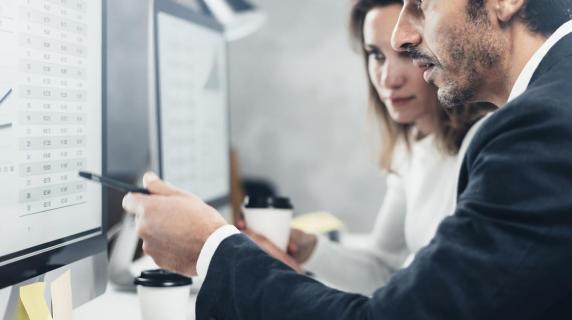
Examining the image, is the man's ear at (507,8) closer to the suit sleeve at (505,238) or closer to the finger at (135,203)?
the suit sleeve at (505,238)

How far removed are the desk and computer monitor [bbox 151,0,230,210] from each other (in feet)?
0.69

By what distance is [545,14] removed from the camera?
30.2 inches

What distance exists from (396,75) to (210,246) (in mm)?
733

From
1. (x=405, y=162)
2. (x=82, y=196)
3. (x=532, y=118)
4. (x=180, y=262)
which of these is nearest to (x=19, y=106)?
(x=82, y=196)

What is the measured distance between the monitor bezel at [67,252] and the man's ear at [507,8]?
1.64 feet

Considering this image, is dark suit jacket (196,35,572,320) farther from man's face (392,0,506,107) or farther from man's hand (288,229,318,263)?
man's hand (288,229,318,263)

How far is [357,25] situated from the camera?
1479mm

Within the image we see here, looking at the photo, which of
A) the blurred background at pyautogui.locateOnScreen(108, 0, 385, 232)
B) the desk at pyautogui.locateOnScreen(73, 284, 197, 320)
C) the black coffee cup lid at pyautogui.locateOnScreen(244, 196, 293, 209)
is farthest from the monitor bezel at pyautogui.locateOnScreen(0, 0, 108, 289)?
the blurred background at pyautogui.locateOnScreen(108, 0, 385, 232)

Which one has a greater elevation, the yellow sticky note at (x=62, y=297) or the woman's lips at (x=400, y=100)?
the woman's lips at (x=400, y=100)

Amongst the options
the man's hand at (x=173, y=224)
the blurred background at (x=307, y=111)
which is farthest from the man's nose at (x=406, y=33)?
the blurred background at (x=307, y=111)

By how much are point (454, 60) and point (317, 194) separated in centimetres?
207

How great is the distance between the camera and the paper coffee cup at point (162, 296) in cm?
80

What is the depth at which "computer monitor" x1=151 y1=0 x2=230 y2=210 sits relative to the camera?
3.42 ft

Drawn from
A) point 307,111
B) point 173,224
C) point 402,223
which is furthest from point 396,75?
point 307,111
